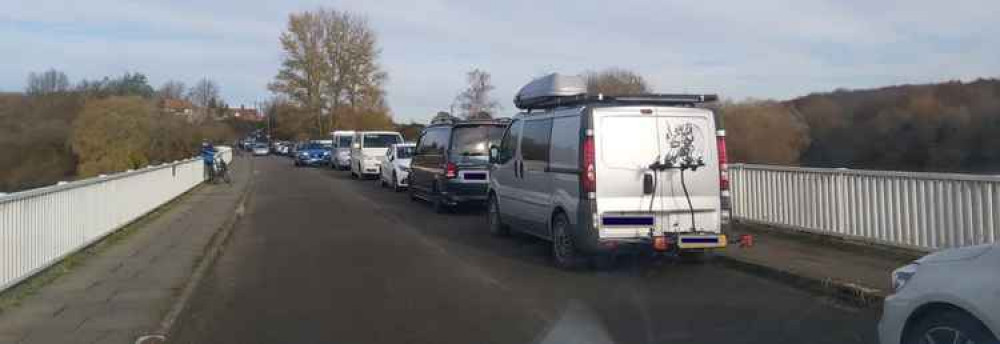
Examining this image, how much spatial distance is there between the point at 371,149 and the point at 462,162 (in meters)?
15.6

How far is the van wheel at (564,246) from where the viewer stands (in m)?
9.98

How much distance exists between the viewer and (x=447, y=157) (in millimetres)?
17875

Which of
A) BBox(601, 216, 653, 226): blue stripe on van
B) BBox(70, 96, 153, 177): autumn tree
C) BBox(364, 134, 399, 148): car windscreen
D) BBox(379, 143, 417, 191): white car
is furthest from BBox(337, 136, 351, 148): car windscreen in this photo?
BBox(601, 216, 653, 226): blue stripe on van

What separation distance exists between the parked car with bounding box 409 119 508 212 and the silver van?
23.6ft

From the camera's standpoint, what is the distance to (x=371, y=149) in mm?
32562

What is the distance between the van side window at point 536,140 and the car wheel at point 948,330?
20.0ft

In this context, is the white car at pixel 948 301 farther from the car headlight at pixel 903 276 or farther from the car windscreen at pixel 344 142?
the car windscreen at pixel 344 142

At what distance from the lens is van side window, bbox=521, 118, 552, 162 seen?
1071 cm

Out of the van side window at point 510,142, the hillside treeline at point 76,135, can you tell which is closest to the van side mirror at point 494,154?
the van side window at point 510,142

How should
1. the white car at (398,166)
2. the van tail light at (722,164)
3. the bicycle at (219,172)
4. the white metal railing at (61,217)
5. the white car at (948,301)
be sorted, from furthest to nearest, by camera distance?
the bicycle at (219,172) → the white car at (398,166) → the van tail light at (722,164) → the white metal railing at (61,217) → the white car at (948,301)

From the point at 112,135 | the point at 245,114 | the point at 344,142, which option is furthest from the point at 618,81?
the point at 245,114

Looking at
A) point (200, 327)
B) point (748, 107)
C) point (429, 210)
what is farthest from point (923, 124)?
point (200, 327)

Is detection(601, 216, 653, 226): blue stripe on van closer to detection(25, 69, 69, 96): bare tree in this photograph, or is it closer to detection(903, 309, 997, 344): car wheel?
detection(903, 309, 997, 344): car wheel

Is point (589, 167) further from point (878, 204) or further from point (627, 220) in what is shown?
point (878, 204)
